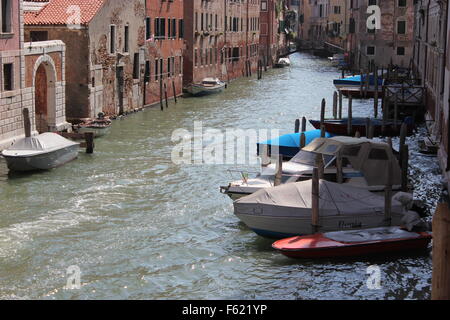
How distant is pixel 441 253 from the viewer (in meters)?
7.62

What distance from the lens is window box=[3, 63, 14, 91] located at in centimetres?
2531

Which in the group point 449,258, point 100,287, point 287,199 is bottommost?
point 100,287

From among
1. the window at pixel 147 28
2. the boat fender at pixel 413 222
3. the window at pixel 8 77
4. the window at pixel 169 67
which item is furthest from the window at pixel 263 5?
the boat fender at pixel 413 222

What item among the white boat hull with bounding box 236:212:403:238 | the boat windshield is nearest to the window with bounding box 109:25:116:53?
the boat windshield

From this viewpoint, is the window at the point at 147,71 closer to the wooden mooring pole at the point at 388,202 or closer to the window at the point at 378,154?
the window at the point at 378,154

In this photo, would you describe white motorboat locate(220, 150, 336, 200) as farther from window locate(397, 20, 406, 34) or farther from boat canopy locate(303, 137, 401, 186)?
window locate(397, 20, 406, 34)

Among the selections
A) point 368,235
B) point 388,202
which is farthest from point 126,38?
point 368,235

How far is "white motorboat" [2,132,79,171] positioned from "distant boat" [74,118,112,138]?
4.92 meters

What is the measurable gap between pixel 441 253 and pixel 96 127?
2269cm

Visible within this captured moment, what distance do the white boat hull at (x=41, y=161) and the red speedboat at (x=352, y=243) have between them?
9.68 metres

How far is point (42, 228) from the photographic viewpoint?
16.9 meters
